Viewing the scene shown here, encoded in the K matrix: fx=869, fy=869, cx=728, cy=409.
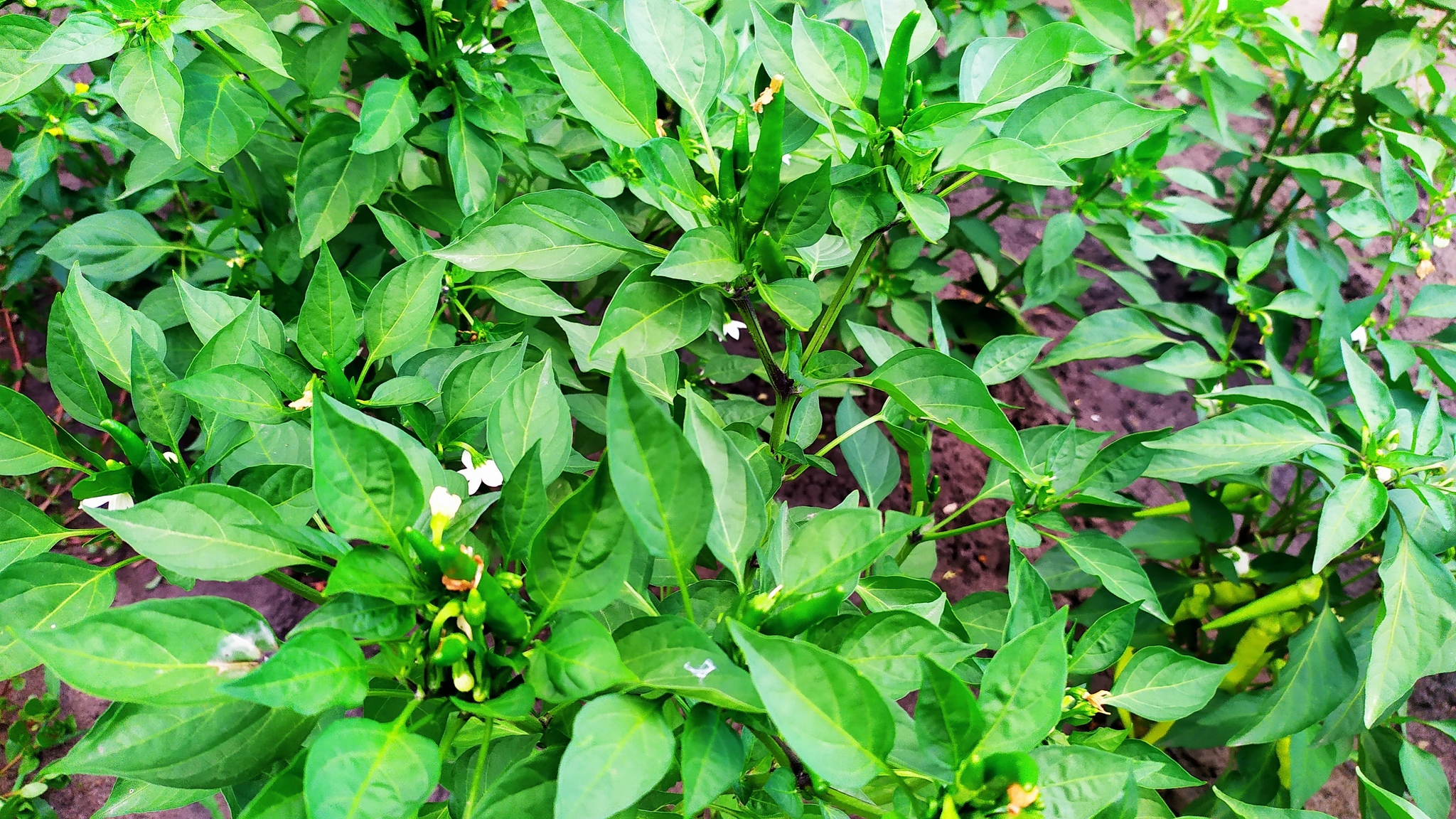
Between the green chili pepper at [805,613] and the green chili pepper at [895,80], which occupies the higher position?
the green chili pepper at [895,80]

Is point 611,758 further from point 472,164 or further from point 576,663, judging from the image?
point 472,164

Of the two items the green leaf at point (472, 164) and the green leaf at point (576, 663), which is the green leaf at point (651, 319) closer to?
the green leaf at point (576, 663)

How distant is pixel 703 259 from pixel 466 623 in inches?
15.5

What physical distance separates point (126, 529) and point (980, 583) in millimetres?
2047

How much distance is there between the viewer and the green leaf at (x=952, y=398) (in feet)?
3.02

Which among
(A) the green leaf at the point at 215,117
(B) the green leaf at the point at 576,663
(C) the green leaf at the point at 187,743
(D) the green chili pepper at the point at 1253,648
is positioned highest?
(A) the green leaf at the point at 215,117

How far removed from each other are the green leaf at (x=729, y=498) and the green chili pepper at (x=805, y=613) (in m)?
0.10

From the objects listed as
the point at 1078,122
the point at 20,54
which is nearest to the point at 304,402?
the point at 20,54

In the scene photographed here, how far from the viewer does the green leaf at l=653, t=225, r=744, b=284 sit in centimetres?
81

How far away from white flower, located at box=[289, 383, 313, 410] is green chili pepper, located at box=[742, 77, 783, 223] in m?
0.48

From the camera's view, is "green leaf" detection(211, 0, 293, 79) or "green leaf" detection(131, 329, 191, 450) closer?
"green leaf" detection(131, 329, 191, 450)

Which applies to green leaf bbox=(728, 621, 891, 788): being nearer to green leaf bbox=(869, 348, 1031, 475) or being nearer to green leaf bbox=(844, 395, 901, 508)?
green leaf bbox=(869, 348, 1031, 475)

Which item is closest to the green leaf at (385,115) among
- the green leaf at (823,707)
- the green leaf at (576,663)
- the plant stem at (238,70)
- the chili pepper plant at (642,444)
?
the chili pepper plant at (642,444)

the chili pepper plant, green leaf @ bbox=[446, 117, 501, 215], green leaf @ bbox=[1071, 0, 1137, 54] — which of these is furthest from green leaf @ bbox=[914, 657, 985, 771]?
green leaf @ bbox=[1071, 0, 1137, 54]
